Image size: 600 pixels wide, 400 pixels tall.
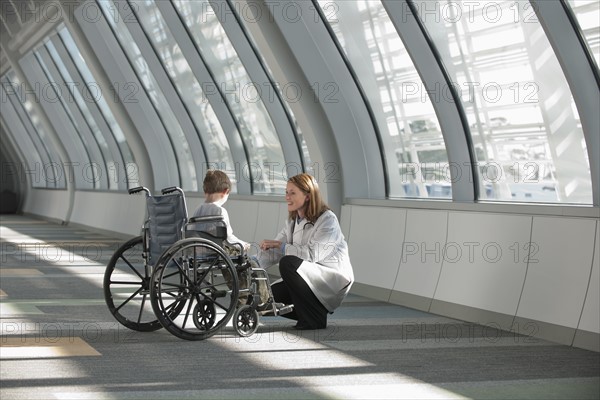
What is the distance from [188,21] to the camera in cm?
1457

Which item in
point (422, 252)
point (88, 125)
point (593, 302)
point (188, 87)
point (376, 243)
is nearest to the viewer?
point (593, 302)

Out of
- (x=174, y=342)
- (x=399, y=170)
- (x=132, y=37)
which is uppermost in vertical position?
(x=132, y=37)

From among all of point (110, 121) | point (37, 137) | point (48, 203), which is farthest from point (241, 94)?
point (37, 137)

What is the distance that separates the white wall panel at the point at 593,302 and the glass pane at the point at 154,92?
10218 millimetres

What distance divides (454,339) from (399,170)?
415 centimetres

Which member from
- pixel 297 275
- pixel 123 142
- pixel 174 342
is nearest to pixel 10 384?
pixel 174 342

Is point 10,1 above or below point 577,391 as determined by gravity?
above

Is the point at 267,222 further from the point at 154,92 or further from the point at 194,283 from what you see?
the point at 194,283

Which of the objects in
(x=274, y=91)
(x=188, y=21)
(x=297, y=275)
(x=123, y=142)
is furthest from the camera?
(x=123, y=142)

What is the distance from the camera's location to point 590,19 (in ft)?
24.5

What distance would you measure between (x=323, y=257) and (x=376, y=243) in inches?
102

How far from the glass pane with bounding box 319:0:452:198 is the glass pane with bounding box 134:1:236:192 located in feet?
14.9

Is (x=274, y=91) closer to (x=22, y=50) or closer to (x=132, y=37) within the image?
(x=132, y=37)

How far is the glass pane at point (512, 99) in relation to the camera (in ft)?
27.2
